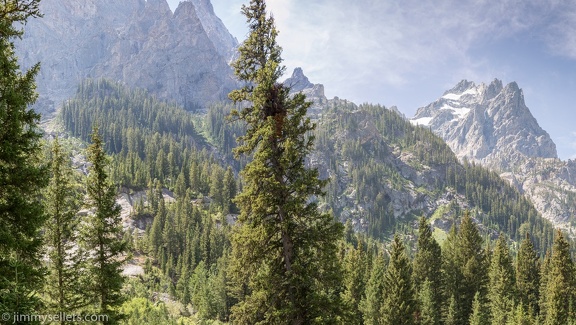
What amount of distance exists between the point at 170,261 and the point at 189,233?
11.3 metres

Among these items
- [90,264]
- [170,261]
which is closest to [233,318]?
[90,264]

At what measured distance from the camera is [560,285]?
42.5m

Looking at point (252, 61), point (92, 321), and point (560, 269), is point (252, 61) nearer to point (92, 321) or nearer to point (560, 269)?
point (92, 321)

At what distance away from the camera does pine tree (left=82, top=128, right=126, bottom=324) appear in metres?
19.2

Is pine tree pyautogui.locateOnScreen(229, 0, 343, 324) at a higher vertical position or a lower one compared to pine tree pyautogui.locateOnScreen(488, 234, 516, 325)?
higher

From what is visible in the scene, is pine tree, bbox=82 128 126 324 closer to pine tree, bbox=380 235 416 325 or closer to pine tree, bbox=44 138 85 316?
pine tree, bbox=44 138 85 316

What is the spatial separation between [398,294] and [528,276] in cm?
3290

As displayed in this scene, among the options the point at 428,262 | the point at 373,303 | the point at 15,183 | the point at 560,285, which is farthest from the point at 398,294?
the point at 15,183

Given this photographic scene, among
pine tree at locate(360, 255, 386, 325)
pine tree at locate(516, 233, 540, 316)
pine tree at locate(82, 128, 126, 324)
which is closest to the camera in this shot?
pine tree at locate(82, 128, 126, 324)

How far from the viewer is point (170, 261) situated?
94500 mm

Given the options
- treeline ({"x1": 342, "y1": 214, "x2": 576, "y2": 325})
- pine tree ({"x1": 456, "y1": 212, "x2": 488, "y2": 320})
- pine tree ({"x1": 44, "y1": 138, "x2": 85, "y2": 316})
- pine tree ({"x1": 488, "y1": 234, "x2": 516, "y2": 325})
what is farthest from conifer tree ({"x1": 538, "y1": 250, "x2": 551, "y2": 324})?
pine tree ({"x1": 44, "y1": 138, "x2": 85, "y2": 316})

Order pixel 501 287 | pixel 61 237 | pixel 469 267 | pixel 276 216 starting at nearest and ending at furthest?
1. pixel 276 216
2. pixel 61 237
3. pixel 501 287
4. pixel 469 267

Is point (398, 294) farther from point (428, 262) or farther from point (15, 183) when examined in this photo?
point (15, 183)

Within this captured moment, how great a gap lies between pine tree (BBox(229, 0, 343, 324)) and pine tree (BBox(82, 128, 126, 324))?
7.33 m
